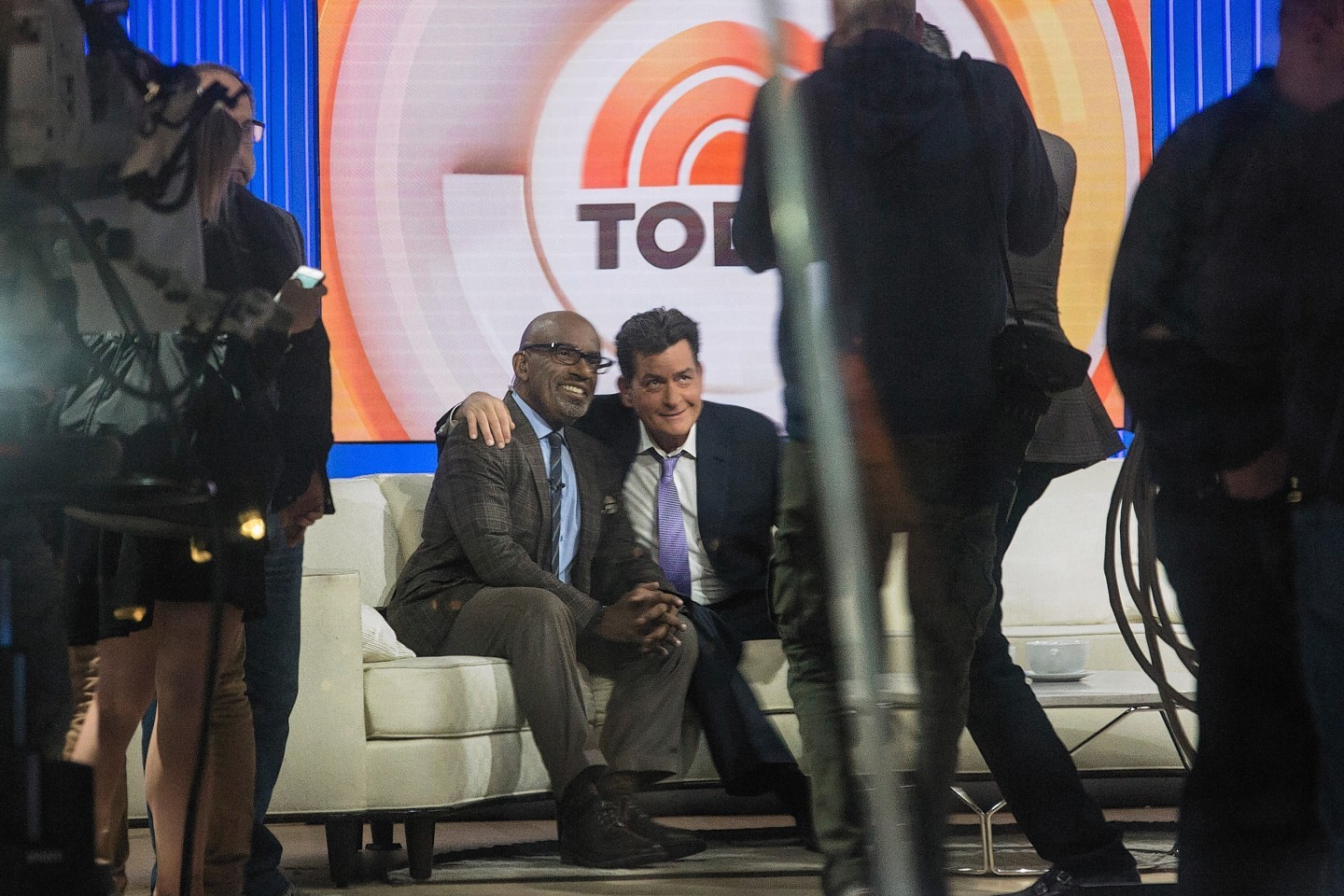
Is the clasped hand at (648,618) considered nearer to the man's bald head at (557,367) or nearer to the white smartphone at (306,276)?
the man's bald head at (557,367)

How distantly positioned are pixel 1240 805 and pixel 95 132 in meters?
0.67

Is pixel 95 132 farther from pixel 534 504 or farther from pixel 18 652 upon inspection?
pixel 534 504

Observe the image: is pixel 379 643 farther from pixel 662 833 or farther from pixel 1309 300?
pixel 1309 300

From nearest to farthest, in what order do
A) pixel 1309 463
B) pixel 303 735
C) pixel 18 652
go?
1. pixel 18 652
2. pixel 1309 463
3. pixel 303 735

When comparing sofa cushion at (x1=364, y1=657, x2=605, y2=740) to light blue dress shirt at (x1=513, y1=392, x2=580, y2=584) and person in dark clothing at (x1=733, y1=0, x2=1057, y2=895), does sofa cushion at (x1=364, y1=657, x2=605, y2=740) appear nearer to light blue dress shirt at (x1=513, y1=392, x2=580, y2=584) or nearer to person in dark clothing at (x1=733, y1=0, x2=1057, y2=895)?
light blue dress shirt at (x1=513, y1=392, x2=580, y2=584)

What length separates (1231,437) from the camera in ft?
2.35

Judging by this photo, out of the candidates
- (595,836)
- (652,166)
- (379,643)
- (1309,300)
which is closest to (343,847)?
(379,643)

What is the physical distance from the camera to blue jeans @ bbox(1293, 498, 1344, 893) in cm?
68

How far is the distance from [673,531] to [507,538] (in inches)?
6.2

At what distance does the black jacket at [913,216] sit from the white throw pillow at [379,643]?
0.59 meters

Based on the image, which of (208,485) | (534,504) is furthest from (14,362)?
(534,504)

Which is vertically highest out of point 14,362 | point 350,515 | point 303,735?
point 14,362

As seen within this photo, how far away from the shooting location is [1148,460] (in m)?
0.75

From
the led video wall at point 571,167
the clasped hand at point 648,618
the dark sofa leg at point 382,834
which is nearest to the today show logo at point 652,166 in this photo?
the led video wall at point 571,167
